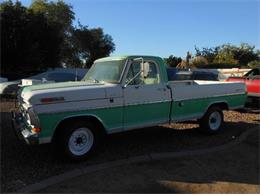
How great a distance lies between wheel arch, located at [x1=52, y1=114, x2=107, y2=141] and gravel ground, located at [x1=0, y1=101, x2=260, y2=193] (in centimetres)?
50

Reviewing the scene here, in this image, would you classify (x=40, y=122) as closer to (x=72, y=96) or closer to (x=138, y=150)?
(x=72, y=96)

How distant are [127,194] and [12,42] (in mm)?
26968

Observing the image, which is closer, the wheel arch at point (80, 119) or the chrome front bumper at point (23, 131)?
the chrome front bumper at point (23, 131)

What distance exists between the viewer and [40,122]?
6664mm

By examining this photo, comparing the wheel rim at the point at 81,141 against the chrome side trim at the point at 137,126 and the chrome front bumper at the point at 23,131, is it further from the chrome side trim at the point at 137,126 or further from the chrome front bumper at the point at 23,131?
the chrome front bumper at the point at 23,131

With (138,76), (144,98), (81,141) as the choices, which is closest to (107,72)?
(138,76)

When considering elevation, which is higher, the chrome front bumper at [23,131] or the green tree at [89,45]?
the green tree at [89,45]

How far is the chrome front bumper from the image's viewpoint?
673 cm

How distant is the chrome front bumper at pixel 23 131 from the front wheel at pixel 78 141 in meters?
0.48

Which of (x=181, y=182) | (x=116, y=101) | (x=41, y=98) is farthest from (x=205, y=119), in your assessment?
(x=41, y=98)

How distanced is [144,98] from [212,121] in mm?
2656

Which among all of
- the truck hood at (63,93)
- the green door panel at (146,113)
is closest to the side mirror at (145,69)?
the green door panel at (146,113)

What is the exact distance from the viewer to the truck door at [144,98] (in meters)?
7.91

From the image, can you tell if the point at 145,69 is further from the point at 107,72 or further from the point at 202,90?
the point at 202,90
